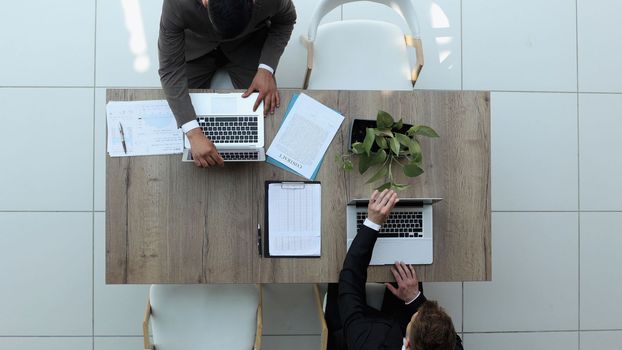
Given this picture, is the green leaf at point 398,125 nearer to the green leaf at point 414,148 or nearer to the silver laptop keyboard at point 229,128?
the green leaf at point 414,148

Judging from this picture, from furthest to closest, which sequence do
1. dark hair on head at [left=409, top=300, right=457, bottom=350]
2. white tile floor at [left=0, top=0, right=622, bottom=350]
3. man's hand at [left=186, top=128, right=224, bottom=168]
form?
1. white tile floor at [left=0, top=0, right=622, bottom=350]
2. man's hand at [left=186, top=128, right=224, bottom=168]
3. dark hair on head at [left=409, top=300, right=457, bottom=350]

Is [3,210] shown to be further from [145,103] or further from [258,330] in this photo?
[258,330]

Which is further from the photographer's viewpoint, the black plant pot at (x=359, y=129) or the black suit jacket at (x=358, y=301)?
the black plant pot at (x=359, y=129)

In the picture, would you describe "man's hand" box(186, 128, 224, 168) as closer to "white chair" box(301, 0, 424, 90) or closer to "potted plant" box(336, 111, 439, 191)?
"potted plant" box(336, 111, 439, 191)

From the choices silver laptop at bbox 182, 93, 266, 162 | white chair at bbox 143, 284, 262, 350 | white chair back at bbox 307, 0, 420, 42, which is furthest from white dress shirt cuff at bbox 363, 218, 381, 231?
white chair back at bbox 307, 0, 420, 42

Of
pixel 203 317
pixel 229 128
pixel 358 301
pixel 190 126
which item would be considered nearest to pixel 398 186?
pixel 358 301

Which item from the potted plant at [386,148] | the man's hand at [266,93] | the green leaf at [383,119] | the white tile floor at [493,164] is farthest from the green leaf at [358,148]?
the white tile floor at [493,164]

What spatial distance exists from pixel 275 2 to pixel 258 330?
134 centimetres

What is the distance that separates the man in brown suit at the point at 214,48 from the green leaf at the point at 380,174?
490mm

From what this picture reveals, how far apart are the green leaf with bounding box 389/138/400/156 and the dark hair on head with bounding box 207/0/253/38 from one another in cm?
71

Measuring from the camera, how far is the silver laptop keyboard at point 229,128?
2133mm

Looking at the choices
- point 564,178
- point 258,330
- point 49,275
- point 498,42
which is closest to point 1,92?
point 49,275

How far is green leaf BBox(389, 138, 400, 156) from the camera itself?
6.87 ft

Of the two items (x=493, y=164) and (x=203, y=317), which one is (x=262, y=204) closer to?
(x=203, y=317)
